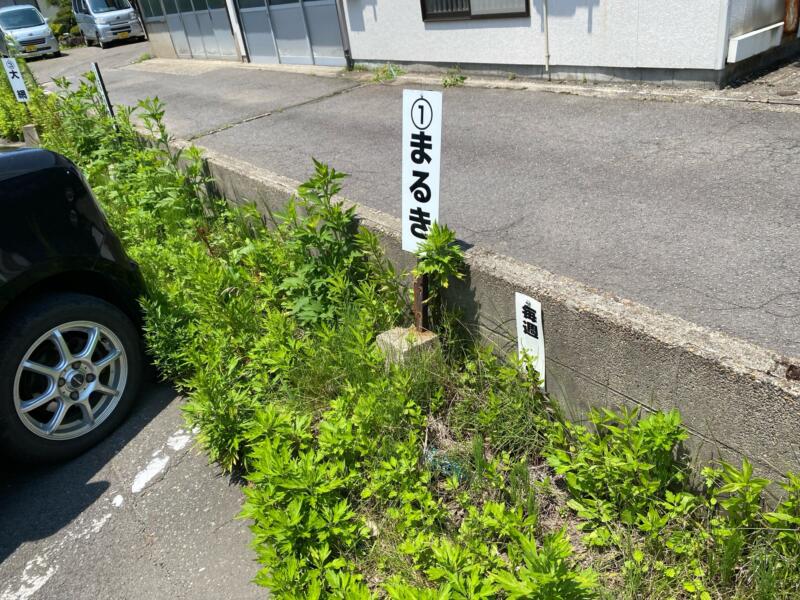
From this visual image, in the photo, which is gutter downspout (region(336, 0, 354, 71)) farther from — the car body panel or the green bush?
the car body panel

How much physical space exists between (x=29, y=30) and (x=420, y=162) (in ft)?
103

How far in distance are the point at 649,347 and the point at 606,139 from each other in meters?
4.89

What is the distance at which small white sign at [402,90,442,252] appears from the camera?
10.5 ft

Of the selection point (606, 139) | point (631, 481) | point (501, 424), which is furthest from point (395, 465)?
point (606, 139)

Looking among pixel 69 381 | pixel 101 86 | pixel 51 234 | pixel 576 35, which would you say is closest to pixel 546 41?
pixel 576 35

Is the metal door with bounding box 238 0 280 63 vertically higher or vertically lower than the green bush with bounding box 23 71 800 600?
higher

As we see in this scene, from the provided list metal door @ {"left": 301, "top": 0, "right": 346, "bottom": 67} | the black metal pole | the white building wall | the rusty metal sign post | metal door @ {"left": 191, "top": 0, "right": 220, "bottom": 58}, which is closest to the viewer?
the rusty metal sign post

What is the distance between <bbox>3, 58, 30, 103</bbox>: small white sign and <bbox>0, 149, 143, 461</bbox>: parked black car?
788 centimetres

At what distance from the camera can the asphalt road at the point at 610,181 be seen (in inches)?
146

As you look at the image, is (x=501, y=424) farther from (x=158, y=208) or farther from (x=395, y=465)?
(x=158, y=208)

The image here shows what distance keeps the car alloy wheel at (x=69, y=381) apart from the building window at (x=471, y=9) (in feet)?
26.9

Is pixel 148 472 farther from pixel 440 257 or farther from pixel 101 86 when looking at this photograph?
pixel 101 86

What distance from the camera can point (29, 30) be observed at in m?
27.3

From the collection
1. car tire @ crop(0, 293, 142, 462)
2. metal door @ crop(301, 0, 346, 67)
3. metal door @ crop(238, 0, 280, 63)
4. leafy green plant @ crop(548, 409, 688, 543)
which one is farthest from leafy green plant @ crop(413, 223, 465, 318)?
metal door @ crop(238, 0, 280, 63)
